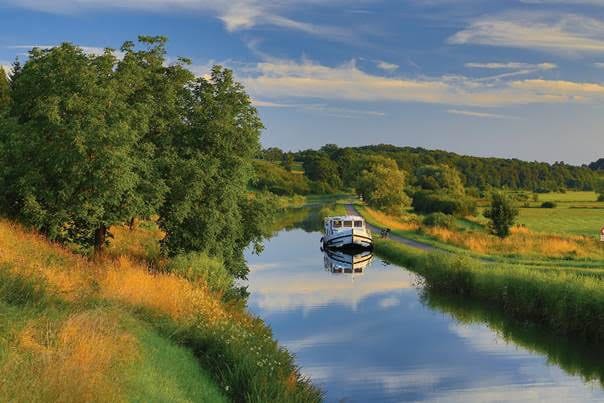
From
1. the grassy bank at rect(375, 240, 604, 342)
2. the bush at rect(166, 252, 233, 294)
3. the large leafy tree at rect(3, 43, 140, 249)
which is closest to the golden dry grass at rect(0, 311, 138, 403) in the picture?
the large leafy tree at rect(3, 43, 140, 249)

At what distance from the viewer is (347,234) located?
197 feet

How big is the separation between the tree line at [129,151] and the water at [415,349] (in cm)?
540

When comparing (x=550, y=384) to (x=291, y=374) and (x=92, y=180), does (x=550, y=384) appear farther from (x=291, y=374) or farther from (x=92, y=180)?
(x=92, y=180)

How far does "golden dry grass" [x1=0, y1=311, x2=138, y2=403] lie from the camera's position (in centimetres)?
834

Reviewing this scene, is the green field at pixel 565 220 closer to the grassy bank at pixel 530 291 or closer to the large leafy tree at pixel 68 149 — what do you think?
the grassy bank at pixel 530 291

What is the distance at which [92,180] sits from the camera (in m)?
23.4

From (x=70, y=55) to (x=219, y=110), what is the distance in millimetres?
6951

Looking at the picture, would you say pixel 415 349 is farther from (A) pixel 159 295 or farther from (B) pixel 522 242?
(B) pixel 522 242

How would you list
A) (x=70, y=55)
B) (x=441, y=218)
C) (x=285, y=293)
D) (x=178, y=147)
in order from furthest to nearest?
(x=441, y=218) → (x=285, y=293) → (x=178, y=147) → (x=70, y=55)

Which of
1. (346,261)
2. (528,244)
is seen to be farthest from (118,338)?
(346,261)

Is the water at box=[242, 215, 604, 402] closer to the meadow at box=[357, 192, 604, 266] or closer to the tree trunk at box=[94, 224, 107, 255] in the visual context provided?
the tree trunk at box=[94, 224, 107, 255]

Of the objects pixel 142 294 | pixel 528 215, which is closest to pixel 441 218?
pixel 528 215

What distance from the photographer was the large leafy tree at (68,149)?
76.0 ft

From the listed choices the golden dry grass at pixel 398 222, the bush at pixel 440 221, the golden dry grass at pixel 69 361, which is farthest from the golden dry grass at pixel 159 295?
the golden dry grass at pixel 398 222
